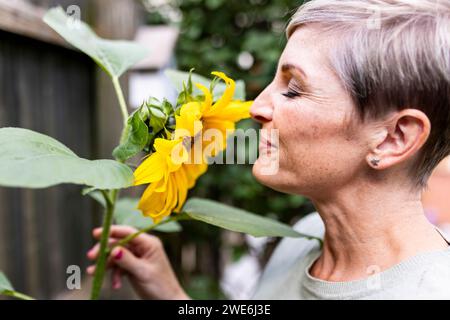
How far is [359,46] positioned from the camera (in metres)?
0.78

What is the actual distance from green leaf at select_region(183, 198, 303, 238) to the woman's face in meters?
0.08

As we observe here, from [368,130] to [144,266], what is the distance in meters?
0.57

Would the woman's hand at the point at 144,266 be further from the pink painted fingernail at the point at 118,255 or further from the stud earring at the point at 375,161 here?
the stud earring at the point at 375,161

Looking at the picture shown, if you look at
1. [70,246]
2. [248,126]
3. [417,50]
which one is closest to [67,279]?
[70,246]

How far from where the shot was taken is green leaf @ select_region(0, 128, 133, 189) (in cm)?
54

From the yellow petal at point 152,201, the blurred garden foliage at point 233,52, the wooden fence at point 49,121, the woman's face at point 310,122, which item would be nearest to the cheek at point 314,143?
the woman's face at point 310,122

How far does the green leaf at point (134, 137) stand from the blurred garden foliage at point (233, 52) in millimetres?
1499

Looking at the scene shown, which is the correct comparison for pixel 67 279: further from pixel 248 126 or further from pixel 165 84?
pixel 248 126

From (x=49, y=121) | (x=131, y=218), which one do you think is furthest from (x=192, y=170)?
(x=49, y=121)

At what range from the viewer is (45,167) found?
→ 0.57m

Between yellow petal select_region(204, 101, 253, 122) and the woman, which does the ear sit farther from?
yellow petal select_region(204, 101, 253, 122)

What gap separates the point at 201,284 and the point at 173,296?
1.36m

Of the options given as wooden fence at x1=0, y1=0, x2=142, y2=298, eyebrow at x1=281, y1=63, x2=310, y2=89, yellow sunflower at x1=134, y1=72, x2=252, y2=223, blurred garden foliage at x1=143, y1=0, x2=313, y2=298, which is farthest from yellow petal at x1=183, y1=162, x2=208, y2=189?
blurred garden foliage at x1=143, y1=0, x2=313, y2=298

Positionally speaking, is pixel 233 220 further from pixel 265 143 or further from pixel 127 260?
pixel 127 260
